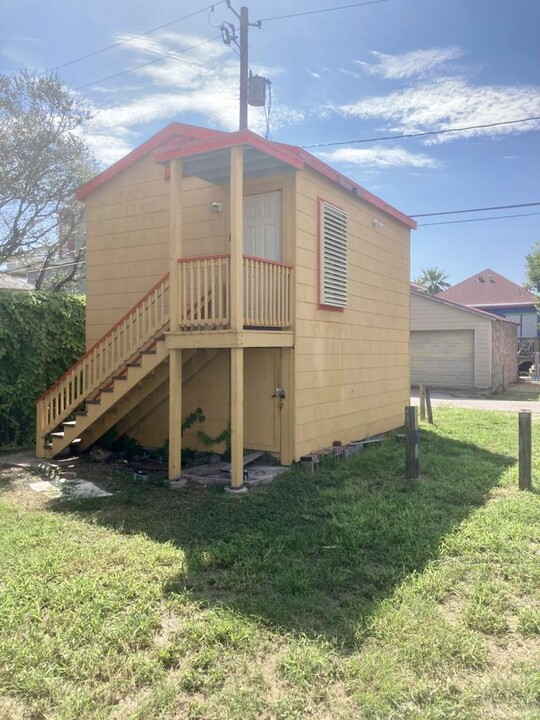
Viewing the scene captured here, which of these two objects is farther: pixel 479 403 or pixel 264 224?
pixel 479 403

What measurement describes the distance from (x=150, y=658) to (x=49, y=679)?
50cm

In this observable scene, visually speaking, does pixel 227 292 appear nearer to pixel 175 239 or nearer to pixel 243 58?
pixel 175 239

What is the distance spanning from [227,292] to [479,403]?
39.2 ft

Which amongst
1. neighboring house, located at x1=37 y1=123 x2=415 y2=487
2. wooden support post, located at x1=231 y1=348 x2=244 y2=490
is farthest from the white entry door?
wooden support post, located at x1=231 y1=348 x2=244 y2=490

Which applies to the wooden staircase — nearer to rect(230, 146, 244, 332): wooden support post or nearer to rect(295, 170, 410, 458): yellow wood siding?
rect(230, 146, 244, 332): wooden support post

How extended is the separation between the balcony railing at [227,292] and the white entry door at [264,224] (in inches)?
21.9

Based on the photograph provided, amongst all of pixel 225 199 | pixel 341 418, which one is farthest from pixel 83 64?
pixel 341 418

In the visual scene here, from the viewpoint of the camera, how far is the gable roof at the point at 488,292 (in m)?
38.5

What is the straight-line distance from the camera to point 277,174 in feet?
24.1

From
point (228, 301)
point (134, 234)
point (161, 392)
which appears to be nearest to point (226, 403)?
point (161, 392)

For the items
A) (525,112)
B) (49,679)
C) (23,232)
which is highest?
(525,112)

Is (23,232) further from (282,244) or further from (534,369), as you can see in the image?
(534,369)

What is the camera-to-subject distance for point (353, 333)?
9055mm

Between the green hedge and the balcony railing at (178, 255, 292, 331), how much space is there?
11.5 ft
